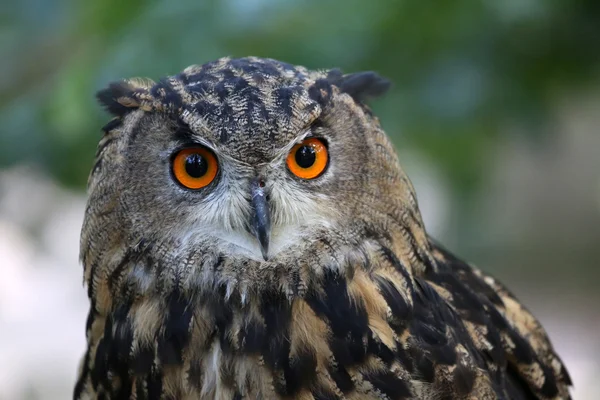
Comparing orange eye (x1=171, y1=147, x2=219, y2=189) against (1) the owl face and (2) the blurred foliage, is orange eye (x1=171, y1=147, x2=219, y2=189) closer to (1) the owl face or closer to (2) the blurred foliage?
(1) the owl face

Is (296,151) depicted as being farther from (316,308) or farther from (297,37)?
(297,37)

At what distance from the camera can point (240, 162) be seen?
4.97 feet

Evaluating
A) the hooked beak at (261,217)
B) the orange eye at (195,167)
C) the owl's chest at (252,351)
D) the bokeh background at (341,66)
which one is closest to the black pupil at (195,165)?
the orange eye at (195,167)

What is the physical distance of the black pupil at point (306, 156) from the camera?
1.56m

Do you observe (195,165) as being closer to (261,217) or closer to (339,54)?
(261,217)

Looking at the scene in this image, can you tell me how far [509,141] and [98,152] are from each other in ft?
4.57

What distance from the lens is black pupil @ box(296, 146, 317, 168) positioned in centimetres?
156

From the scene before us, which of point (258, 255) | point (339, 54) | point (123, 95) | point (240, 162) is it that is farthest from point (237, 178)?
point (339, 54)

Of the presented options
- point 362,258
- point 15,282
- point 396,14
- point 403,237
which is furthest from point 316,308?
point 15,282

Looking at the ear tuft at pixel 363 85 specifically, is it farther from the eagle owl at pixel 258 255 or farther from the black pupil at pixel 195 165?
the black pupil at pixel 195 165

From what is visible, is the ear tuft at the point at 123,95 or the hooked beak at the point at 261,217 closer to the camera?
the hooked beak at the point at 261,217

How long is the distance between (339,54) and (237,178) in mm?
622

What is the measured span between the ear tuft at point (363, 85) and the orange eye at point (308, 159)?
17cm

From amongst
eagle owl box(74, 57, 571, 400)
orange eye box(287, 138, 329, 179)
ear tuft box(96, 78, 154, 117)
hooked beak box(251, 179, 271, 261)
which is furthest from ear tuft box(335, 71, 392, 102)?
ear tuft box(96, 78, 154, 117)
